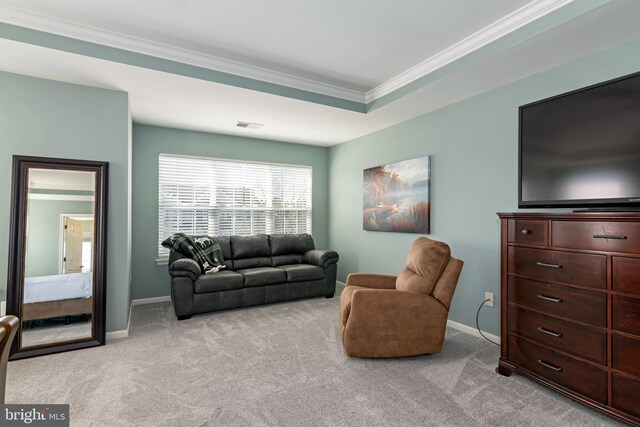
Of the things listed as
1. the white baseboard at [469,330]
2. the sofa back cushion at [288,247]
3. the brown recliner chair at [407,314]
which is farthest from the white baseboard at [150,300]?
the white baseboard at [469,330]

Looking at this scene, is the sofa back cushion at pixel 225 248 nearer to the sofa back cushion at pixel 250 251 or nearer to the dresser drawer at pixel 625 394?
the sofa back cushion at pixel 250 251

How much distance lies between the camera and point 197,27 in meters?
2.62

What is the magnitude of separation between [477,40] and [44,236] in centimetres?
417

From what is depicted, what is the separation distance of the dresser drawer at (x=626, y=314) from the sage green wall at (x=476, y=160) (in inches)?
49.8

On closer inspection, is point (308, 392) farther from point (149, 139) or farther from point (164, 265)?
point (149, 139)

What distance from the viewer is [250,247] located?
16.1 feet

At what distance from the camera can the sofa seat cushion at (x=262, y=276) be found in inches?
168

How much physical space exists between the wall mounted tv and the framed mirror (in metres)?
3.79

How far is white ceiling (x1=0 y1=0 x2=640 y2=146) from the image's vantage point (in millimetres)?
2332

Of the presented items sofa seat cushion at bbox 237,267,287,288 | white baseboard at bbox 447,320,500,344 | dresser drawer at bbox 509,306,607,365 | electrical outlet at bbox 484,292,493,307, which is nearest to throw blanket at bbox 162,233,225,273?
sofa seat cushion at bbox 237,267,287,288

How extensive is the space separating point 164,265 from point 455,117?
4.32m

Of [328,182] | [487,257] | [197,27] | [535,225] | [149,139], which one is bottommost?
[487,257]

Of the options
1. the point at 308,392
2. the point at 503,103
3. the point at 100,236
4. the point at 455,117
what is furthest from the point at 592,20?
the point at 100,236

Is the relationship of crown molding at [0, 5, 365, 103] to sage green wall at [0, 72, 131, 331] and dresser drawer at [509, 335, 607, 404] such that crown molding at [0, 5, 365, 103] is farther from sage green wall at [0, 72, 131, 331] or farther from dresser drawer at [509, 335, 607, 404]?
dresser drawer at [509, 335, 607, 404]
